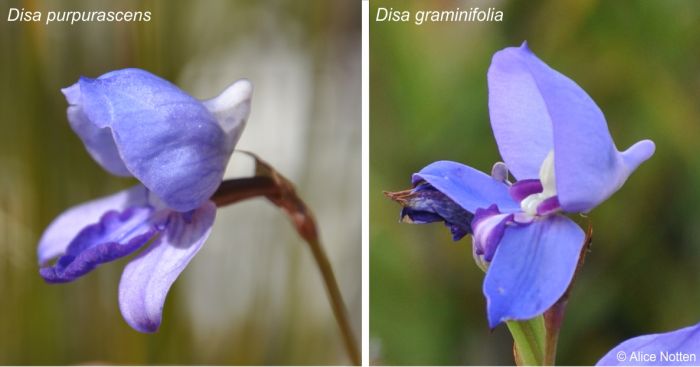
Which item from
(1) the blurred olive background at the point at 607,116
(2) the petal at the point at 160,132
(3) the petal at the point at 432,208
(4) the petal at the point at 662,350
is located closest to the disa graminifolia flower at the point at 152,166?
(2) the petal at the point at 160,132

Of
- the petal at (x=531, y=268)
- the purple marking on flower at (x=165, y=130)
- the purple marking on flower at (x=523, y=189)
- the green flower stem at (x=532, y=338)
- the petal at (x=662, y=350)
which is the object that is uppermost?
the purple marking on flower at (x=165, y=130)

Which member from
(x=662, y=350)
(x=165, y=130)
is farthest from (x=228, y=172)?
(x=662, y=350)

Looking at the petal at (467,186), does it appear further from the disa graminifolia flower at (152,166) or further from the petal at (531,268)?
the disa graminifolia flower at (152,166)

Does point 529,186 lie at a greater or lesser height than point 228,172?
greater

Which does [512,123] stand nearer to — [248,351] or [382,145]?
[382,145]

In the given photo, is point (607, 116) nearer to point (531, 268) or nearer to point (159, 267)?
point (531, 268)

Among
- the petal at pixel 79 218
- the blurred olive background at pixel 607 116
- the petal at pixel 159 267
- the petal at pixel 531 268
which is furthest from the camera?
the blurred olive background at pixel 607 116

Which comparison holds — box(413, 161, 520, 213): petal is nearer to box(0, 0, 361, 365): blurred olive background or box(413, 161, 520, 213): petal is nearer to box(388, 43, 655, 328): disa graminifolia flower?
box(388, 43, 655, 328): disa graminifolia flower
